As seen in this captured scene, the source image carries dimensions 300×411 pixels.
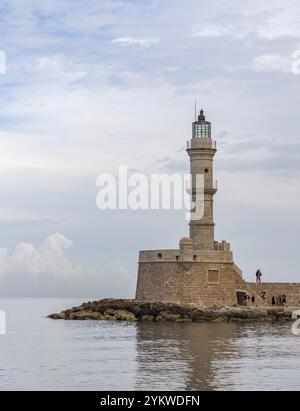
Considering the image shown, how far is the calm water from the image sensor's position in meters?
27.4

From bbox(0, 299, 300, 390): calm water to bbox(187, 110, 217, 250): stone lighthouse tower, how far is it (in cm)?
606

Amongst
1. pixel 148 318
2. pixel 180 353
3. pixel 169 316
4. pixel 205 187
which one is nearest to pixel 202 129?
pixel 205 187

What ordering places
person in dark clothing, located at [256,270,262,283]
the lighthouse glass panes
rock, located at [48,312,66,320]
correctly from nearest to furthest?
the lighthouse glass panes < person in dark clothing, located at [256,270,262,283] < rock, located at [48,312,66,320]

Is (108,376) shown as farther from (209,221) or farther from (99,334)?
(209,221)

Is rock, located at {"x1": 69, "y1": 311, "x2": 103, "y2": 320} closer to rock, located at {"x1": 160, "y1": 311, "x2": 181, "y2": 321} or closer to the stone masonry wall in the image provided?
the stone masonry wall

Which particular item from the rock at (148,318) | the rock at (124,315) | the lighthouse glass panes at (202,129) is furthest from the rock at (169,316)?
the lighthouse glass panes at (202,129)

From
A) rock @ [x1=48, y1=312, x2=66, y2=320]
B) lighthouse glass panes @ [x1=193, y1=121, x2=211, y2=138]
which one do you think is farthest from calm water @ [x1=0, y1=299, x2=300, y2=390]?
lighthouse glass panes @ [x1=193, y1=121, x2=211, y2=138]

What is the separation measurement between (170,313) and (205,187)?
23.9ft

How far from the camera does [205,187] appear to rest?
2061 inches

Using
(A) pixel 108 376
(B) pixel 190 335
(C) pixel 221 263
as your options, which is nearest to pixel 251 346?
(B) pixel 190 335

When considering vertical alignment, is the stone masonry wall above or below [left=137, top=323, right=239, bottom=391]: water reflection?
above

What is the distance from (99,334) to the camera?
144ft

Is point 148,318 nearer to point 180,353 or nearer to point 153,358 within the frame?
point 180,353
